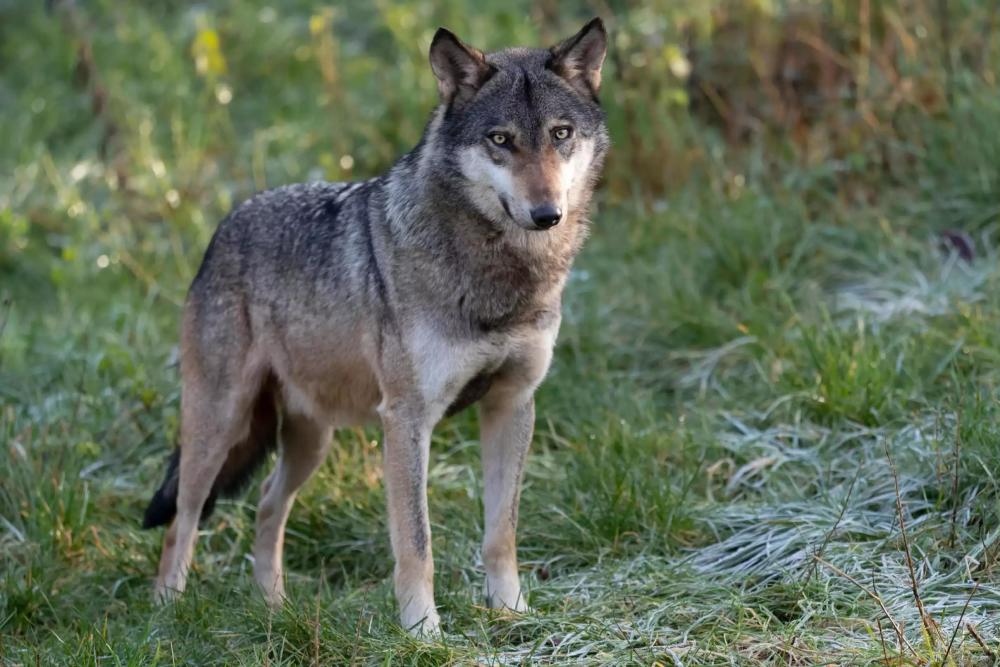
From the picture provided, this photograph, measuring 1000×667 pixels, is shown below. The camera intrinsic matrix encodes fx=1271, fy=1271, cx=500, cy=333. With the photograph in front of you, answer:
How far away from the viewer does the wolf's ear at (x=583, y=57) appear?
4.48m

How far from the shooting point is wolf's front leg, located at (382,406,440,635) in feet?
14.3

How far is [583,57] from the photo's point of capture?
4.55 metres

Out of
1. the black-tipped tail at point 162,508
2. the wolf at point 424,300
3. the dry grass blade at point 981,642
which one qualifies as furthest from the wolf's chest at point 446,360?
the dry grass blade at point 981,642

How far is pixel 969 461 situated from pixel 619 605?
1404 mm

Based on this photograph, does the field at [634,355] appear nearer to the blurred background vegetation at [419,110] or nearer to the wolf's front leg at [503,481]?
the blurred background vegetation at [419,110]

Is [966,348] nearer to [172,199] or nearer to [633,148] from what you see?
[633,148]

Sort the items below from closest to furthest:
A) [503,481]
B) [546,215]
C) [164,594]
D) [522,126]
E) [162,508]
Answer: [546,215] → [522,126] → [503,481] → [164,594] → [162,508]

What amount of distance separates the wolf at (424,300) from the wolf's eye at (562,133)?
0.01 metres

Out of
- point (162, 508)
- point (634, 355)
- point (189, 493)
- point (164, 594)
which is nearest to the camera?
point (164, 594)

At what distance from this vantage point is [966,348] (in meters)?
5.46

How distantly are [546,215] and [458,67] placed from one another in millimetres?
785

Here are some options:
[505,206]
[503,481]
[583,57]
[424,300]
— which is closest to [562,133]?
[505,206]

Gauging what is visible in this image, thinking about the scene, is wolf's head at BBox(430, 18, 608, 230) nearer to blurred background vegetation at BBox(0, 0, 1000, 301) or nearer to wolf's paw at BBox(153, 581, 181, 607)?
wolf's paw at BBox(153, 581, 181, 607)

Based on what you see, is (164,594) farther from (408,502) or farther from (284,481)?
(408,502)
